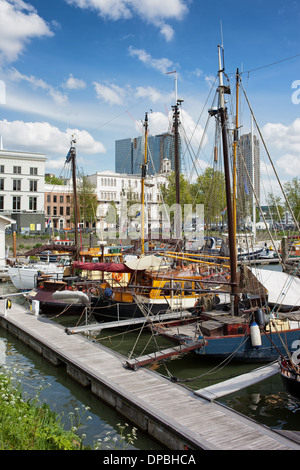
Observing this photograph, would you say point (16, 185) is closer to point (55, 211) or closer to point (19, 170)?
point (19, 170)

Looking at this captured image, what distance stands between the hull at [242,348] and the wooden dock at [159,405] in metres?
3.13

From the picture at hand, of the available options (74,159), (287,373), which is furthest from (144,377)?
(74,159)

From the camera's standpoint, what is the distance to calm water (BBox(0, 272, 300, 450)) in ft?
39.2

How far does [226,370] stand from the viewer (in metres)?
16.3

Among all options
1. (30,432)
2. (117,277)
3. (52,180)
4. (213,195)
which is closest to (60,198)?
(213,195)

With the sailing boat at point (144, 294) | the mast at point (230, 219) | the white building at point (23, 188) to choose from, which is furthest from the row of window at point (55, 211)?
the mast at point (230, 219)

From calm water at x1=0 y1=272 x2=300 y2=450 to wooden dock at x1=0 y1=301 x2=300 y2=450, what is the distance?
0.33 m

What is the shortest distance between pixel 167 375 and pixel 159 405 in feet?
14.5

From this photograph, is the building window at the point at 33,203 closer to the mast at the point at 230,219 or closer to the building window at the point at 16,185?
the building window at the point at 16,185

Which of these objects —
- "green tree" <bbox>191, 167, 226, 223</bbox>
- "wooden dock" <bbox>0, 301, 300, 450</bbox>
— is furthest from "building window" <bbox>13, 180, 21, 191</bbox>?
"wooden dock" <bbox>0, 301, 300, 450</bbox>

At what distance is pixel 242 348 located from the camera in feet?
53.6

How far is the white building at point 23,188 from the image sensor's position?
68125 millimetres

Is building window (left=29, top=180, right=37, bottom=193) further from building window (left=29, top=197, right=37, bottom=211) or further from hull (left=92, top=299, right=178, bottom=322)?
hull (left=92, top=299, right=178, bottom=322)

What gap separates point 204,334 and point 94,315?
947cm
